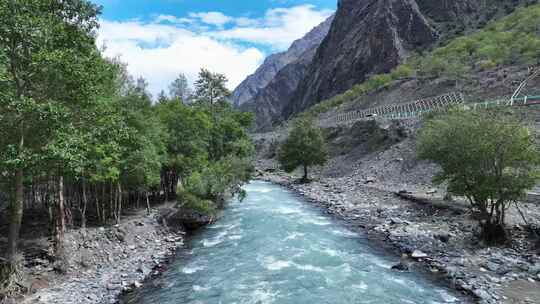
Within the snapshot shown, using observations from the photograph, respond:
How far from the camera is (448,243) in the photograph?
67.3 ft

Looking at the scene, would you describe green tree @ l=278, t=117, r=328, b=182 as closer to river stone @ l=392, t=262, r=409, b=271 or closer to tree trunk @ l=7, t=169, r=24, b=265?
river stone @ l=392, t=262, r=409, b=271

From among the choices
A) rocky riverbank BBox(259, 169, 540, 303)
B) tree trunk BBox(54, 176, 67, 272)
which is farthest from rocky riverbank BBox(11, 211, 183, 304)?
rocky riverbank BBox(259, 169, 540, 303)

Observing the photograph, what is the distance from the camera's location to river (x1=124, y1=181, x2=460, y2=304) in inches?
594

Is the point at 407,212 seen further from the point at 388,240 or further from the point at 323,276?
the point at 323,276

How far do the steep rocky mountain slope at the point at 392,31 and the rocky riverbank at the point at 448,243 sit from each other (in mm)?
112091

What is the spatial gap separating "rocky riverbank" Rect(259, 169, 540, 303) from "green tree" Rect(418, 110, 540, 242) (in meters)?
1.53

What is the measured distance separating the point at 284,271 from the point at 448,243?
33.4 feet

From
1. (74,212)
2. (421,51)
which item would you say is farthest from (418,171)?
(421,51)

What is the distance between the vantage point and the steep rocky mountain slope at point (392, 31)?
133 meters

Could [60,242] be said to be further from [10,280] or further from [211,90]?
[211,90]

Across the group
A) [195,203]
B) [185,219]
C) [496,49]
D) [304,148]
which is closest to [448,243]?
[195,203]

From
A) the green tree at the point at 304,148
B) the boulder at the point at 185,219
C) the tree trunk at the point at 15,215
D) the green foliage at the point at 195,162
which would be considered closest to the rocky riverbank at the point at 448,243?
the green foliage at the point at 195,162

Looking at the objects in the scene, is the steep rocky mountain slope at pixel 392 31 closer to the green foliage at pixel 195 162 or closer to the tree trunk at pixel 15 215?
the green foliage at pixel 195 162

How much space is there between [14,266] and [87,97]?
716 cm
